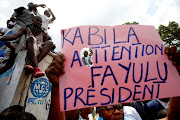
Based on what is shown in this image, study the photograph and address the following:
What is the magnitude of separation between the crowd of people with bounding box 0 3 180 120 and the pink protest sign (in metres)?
0.10

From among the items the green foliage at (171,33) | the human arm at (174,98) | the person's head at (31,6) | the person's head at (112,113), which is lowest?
the person's head at (112,113)

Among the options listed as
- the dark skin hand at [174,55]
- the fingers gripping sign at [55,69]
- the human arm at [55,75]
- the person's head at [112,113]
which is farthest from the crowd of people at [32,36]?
the dark skin hand at [174,55]

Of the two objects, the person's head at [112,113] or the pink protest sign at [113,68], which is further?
the person's head at [112,113]

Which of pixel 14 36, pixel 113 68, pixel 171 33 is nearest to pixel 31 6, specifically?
pixel 14 36

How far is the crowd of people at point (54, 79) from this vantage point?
3.77ft

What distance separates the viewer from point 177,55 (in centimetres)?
111

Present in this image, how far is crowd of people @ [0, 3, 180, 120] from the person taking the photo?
3.77ft

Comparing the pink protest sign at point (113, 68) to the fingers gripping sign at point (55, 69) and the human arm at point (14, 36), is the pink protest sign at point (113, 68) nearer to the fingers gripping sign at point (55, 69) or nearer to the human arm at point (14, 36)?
the fingers gripping sign at point (55, 69)

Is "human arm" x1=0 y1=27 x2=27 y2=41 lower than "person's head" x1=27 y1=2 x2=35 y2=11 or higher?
lower

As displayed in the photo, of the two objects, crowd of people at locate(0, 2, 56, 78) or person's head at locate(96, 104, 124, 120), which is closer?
person's head at locate(96, 104, 124, 120)

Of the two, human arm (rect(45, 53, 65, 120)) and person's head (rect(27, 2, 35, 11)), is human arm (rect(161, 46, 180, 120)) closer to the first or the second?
human arm (rect(45, 53, 65, 120))

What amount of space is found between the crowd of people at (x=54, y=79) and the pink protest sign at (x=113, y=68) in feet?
0.32

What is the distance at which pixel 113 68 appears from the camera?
1.16 meters

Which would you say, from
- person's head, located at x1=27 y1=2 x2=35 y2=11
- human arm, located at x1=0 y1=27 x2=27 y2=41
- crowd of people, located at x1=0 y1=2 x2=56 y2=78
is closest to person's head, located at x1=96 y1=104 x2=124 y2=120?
crowd of people, located at x1=0 y1=2 x2=56 y2=78
